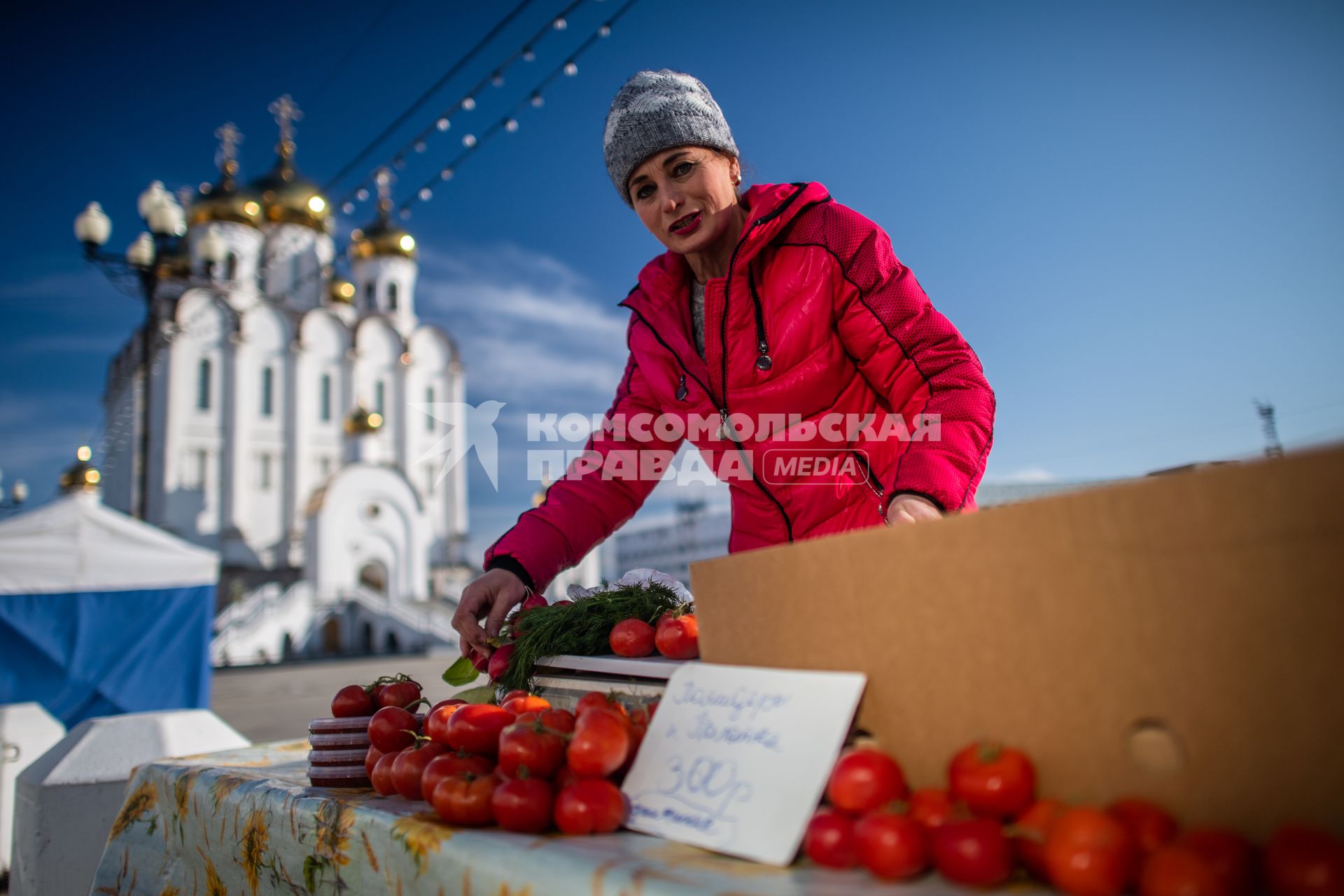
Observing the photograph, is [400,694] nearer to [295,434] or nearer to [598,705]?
[598,705]

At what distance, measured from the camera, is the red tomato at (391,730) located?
138 centimetres

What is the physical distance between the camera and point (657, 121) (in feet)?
6.13

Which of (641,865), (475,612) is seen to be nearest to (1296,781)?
(641,865)

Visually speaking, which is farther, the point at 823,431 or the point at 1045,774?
the point at 823,431

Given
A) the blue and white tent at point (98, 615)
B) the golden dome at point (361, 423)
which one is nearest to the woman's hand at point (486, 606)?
the blue and white tent at point (98, 615)

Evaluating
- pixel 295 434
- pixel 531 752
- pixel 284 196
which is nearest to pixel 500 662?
pixel 531 752

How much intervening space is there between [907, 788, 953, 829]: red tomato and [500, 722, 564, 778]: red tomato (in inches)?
17.8

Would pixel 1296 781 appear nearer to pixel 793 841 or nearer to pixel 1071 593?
pixel 1071 593

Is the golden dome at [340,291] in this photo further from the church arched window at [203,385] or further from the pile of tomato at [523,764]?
the pile of tomato at [523,764]

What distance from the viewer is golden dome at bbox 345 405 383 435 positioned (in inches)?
1298

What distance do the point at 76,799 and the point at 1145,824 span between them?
10.8ft

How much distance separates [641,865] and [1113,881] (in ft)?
1.35

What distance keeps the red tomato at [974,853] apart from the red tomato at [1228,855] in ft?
0.44

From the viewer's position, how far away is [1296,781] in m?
0.66
